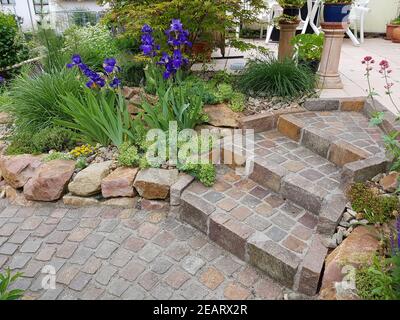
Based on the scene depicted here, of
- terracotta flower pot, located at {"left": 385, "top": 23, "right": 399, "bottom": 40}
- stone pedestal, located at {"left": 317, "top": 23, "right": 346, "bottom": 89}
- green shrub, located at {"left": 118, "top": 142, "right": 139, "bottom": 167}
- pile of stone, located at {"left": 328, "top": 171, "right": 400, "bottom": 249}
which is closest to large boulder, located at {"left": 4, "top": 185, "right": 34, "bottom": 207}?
green shrub, located at {"left": 118, "top": 142, "right": 139, "bottom": 167}

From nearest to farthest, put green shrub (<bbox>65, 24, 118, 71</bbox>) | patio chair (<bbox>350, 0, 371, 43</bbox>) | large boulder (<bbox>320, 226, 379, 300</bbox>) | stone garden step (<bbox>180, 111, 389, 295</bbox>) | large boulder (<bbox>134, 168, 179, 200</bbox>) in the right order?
large boulder (<bbox>320, 226, 379, 300</bbox>) < stone garden step (<bbox>180, 111, 389, 295</bbox>) < large boulder (<bbox>134, 168, 179, 200</bbox>) < green shrub (<bbox>65, 24, 118, 71</bbox>) < patio chair (<bbox>350, 0, 371, 43</bbox>)

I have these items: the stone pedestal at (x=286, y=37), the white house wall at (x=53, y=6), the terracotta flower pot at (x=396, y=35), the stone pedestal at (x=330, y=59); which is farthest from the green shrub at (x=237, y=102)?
the white house wall at (x=53, y=6)

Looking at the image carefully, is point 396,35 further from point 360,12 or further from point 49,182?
point 49,182

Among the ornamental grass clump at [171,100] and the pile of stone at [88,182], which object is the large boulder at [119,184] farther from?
the ornamental grass clump at [171,100]

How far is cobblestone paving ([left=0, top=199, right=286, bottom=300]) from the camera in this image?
2.10 m

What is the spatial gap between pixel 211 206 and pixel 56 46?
3374mm

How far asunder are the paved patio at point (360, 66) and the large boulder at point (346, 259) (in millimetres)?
1611

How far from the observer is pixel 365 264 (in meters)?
1.83

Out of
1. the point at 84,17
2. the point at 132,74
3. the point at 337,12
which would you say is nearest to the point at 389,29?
the point at 337,12

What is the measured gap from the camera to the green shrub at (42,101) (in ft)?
11.1

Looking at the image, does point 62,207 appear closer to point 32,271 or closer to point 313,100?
point 32,271

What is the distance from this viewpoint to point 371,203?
209cm

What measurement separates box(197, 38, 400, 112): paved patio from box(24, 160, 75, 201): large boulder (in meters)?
2.46

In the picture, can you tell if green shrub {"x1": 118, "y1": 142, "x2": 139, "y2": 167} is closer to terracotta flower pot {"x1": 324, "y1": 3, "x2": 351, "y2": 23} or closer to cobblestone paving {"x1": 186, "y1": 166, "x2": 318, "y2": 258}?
cobblestone paving {"x1": 186, "y1": 166, "x2": 318, "y2": 258}
